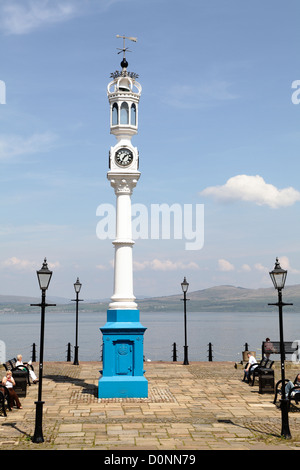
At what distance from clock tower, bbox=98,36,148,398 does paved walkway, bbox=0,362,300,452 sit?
2.72 feet

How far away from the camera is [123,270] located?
19.6 m

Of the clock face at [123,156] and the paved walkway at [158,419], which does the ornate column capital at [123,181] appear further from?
the paved walkway at [158,419]

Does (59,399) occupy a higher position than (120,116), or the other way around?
(120,116)

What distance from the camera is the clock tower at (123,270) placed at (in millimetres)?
18375

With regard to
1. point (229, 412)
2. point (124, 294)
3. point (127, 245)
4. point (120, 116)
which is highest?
point (120, 116)

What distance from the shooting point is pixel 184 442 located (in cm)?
1207

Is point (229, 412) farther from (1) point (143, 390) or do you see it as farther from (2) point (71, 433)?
(2) point (71, 433)

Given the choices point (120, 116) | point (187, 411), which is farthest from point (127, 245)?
point (187, 411)

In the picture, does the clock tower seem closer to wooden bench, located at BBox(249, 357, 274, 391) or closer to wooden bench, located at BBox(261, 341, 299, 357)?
wooden bench, located at BBox(249, 357, 274, 391)

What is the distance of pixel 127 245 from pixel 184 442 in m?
8.95

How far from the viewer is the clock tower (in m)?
18.4
